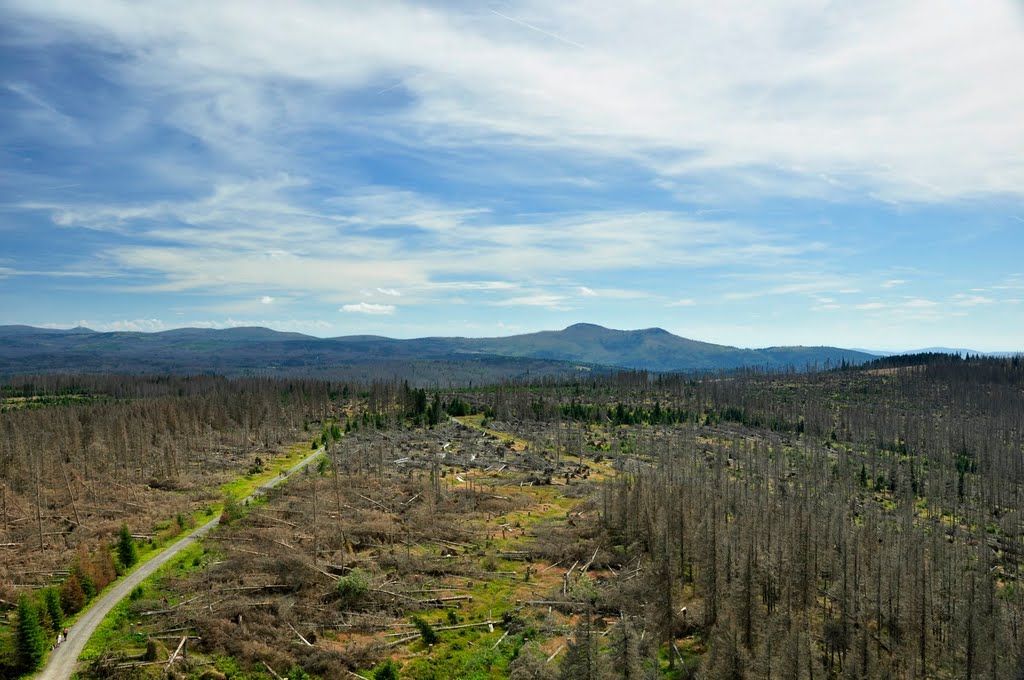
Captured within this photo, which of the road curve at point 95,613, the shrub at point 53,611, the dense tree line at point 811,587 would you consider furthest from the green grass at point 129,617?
the dense tree line at point 811,587

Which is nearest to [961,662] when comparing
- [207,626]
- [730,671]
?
[730,671]

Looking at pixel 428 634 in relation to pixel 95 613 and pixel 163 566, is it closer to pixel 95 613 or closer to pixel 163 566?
pixel 95 613

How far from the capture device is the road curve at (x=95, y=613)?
1479 inches

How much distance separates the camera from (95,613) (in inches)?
1807

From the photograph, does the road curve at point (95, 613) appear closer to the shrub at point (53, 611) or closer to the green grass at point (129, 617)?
the green grass at point (129, 617)

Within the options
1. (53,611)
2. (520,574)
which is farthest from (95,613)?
(520,574)

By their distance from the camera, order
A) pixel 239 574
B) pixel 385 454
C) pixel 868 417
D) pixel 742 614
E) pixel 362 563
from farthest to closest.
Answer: pixel 868 417
pixel 385 454
pixel 362 563
pixel 239 574
pixel 742 614

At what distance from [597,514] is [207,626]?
46038 mm

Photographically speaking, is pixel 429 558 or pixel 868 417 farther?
pixel 868 417

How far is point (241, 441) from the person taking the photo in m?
137

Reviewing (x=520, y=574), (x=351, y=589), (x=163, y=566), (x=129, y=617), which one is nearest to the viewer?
(x=129, y=617)

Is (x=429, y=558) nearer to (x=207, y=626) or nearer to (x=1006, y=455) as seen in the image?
(x=207, y=626)

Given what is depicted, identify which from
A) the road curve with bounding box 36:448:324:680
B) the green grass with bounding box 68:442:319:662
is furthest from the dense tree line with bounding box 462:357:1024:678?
the road curve with bounding box 36:448:324:680

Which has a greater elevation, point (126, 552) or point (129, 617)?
point (126, 552)
